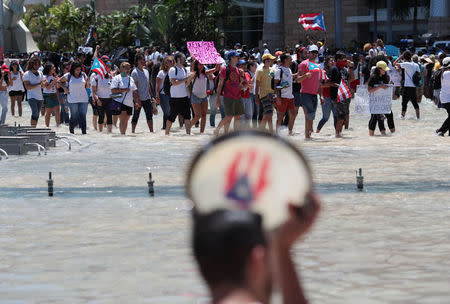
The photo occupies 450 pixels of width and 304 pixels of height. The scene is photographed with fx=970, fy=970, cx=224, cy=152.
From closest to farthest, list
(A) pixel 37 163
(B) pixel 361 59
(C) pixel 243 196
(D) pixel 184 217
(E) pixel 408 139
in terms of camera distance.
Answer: (C) pixel 243 196, (D) pixel 184 217, (A) pixel 37 163, (E) pixel 408 139, (B) pixel 361 59

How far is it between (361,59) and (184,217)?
72.8 ft

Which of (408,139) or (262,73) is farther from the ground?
(262,73)

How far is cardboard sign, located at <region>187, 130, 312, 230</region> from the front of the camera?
1353 millimetres

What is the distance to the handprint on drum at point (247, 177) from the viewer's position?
1.34m

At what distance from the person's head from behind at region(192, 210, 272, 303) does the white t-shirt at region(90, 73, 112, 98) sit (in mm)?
18268

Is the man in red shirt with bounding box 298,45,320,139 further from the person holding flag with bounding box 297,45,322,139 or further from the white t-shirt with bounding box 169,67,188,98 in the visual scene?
Result: the white t-shirt with bounding box 169,67,188,98

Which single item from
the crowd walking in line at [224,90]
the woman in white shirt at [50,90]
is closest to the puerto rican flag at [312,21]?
the crowd walking in line at [224,90]

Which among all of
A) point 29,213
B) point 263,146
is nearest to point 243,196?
point 263,146

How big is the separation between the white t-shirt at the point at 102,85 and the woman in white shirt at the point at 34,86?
189cm

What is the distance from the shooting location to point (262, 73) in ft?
56.8

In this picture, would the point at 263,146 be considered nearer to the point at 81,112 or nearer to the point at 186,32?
the point at 81,112

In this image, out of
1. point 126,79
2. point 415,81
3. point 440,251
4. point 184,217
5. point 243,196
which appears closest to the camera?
point 243,196

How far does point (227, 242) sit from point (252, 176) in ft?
0.45

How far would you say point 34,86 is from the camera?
20.8m
